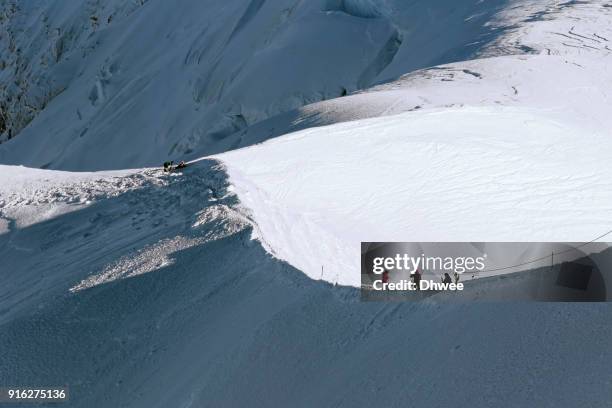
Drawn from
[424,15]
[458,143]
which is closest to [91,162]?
[424,15]

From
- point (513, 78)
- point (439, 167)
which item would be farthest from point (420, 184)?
point (513, 78)

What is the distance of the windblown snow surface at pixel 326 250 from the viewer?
6.22 metres

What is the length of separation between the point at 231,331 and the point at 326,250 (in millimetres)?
1455

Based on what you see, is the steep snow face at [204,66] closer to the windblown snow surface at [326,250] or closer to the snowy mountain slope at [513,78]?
the snowy mountain slope at [513,78]

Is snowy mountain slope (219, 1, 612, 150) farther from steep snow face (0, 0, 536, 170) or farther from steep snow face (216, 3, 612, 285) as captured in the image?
steep snow face (0, 0, 536, 170)

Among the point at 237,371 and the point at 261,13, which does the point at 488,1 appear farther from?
the point at 237,371

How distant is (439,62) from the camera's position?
1852 cm

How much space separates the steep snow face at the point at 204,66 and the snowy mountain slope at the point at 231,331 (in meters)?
9.21

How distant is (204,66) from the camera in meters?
28.7

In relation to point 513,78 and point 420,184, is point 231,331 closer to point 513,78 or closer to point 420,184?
point 420,184

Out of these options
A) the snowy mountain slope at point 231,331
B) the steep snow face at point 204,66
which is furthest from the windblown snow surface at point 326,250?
the steep snow face at point 204,66

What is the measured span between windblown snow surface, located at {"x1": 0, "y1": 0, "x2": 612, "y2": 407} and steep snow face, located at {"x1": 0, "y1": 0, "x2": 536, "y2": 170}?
4947 mm

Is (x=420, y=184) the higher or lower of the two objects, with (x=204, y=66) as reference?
higher

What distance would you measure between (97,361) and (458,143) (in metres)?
5.99
